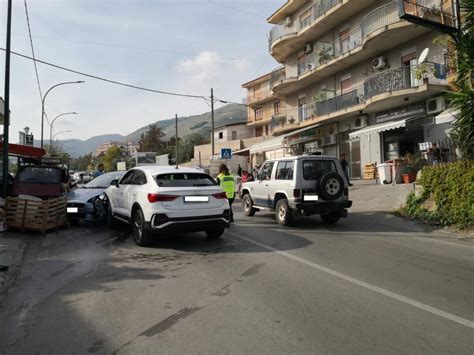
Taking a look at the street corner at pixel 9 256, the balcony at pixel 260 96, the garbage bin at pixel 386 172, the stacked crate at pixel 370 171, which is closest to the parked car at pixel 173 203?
the street corner at pixel 9 256

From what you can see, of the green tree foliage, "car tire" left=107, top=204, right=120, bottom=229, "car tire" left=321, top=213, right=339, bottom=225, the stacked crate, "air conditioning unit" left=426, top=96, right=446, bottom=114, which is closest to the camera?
the green tree foliage

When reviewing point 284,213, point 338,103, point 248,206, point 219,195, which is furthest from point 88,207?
point 338,103

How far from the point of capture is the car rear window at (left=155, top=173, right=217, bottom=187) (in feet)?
27.6

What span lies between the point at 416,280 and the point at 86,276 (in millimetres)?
4778

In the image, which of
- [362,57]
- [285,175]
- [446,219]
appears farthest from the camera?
[362,57]

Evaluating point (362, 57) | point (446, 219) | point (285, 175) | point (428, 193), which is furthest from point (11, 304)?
point (362, 57)

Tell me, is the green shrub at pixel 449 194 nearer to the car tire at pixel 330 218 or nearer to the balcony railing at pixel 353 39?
Result: the car tire at pixel 330 218

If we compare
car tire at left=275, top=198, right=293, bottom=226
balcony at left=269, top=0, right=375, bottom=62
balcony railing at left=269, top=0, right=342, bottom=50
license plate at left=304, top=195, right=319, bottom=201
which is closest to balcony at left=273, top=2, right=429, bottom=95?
balcony at left=269, top=0, right=375, bottom=62

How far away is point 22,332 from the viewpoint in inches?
165

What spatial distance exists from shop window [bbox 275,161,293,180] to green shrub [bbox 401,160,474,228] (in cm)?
393

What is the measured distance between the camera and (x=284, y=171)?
1173 centimetres

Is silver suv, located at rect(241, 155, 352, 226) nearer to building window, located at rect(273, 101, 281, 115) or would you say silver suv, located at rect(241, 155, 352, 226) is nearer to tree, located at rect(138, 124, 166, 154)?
building window, located at rect(273, 101, 281, 115)

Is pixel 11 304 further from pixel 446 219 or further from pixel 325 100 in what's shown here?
pixel 325 100

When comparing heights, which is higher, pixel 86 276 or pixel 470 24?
pixel 470 24
